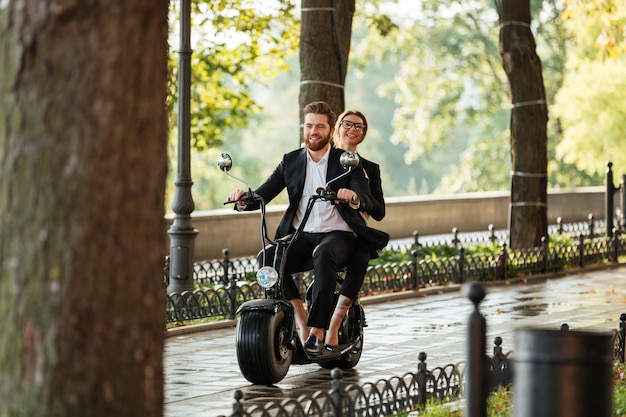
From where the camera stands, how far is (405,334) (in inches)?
467

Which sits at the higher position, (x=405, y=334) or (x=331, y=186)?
(x=331, y=186)

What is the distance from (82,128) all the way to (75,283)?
0.46 meters

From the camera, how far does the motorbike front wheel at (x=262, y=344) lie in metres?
8.53

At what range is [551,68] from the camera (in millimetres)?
→ 57188

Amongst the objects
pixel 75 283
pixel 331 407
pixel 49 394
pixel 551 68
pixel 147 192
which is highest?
pixel 551 68

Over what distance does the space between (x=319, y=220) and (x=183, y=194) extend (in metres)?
4.87

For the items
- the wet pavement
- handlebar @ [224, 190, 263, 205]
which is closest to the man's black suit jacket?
handlebar @ [224, 190, 263, 205]

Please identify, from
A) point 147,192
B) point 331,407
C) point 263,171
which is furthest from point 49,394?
point 263,171

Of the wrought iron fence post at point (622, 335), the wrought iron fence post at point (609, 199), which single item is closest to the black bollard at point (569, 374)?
the wrought iron fence post at point (622, 335)

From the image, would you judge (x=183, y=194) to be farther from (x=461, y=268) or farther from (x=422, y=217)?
(x=422, y=217)

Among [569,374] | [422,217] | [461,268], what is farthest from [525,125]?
[569,374]

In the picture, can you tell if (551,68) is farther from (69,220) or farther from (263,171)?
(69,220)

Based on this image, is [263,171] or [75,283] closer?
[75,283]

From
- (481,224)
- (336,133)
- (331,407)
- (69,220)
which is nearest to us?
Result: (69,220)
